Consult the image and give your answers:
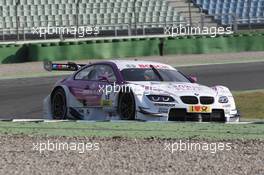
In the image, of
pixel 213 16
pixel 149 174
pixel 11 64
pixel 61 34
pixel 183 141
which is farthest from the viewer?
pixel 213 16

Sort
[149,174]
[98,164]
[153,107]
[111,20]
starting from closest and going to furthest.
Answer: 1. [149,174]
2. [98,164]
3. [153,107]
4. [111,20]

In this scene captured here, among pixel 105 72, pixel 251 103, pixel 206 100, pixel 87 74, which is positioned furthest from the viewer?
pixel 251 103

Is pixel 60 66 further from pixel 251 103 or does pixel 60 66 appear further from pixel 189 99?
pixel 251 103

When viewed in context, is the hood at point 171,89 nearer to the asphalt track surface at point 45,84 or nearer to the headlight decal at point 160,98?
the headlight decal at point 160,98

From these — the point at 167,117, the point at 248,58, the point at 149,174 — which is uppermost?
the point at 149,174

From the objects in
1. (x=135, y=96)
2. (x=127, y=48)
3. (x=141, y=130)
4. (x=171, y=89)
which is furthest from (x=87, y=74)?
(x=127, y=48)

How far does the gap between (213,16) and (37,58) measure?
14.8 m

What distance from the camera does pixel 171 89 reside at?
12.0 meters

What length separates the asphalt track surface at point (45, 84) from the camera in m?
15.9

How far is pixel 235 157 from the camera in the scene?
8.22 meters

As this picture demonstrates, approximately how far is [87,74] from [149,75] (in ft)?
3.94

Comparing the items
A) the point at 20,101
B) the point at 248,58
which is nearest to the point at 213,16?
the point at 248,58

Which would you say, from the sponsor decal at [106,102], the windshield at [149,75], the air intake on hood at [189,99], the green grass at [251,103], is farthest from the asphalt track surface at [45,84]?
the air intake on hood at [189,99]

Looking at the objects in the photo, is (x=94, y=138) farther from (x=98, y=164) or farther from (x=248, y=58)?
(x=248, y=58)
